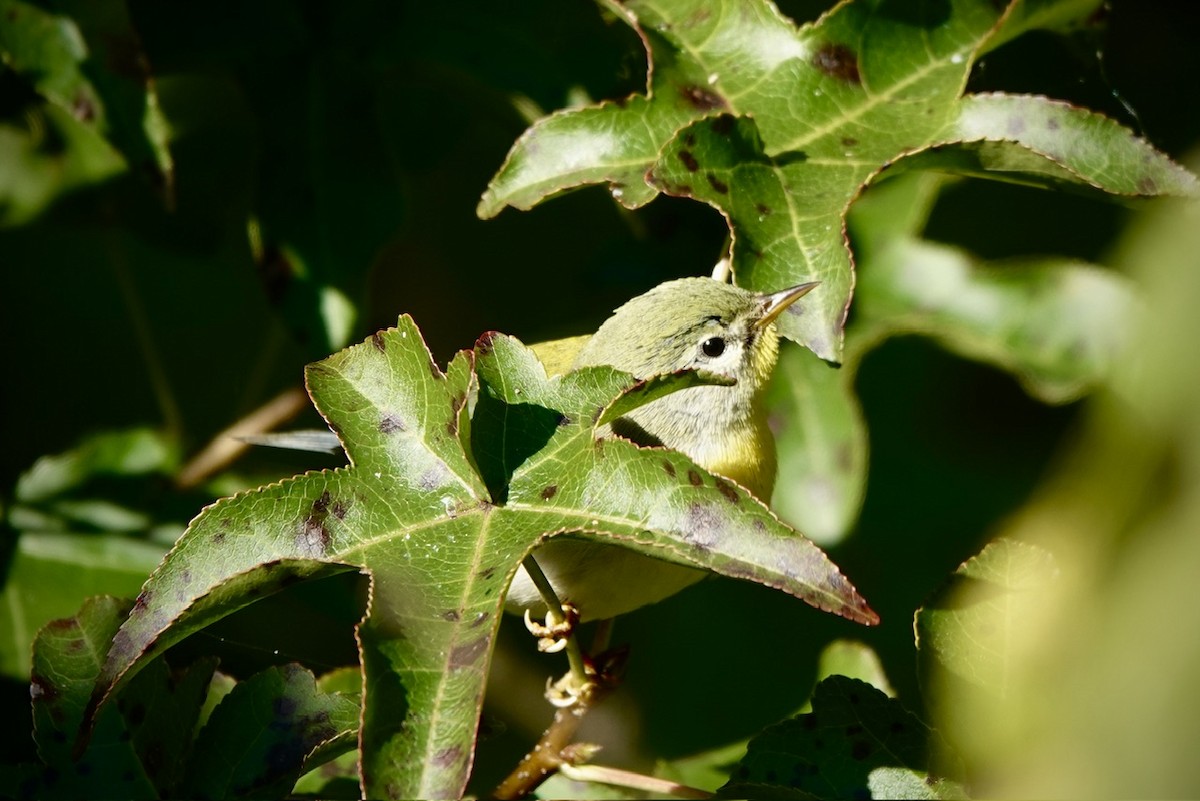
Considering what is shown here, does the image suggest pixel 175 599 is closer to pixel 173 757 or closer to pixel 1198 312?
pixel 173 757

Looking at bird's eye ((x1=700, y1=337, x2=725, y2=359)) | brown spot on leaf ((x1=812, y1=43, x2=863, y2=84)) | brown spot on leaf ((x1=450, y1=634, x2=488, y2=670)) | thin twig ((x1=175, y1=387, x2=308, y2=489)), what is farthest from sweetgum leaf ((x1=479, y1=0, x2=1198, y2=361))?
thin twig ((x1=175, y1=387, x2=308, y2=489))

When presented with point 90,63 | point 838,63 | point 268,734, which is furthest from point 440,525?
point 90,63

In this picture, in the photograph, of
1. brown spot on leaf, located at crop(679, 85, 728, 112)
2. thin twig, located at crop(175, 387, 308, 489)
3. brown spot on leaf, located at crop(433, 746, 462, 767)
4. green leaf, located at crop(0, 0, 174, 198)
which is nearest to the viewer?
brown spot on leaf, located at crop(433, 746, 462, 767)

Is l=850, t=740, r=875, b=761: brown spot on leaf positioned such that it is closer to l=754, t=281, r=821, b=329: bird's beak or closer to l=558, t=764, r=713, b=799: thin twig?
l=558, t=764, r=713, b=799: thin twig

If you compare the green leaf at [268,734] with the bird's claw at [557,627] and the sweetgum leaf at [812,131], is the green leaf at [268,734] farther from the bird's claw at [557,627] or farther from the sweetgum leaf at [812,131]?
the sweetgum leaf at [812,131]

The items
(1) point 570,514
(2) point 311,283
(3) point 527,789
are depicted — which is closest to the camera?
(1) point 570,514

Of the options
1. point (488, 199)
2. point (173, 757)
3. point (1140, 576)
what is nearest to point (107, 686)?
point (173, 757)

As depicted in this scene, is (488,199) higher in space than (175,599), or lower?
higher
